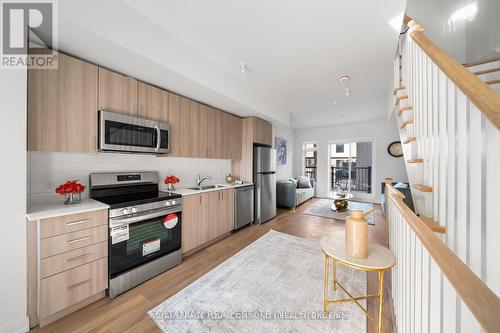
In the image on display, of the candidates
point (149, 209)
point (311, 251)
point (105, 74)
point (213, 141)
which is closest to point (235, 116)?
point (213, 141)

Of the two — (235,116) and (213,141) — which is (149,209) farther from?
(235,116)

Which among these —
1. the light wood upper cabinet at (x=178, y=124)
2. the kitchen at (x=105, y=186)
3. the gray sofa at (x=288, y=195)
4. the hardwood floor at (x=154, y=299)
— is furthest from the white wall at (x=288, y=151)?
the light wood upper cabinet at (x=178, y=124)

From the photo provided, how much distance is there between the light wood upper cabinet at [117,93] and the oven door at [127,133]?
0.11m

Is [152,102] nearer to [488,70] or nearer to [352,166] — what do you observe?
[488,70]

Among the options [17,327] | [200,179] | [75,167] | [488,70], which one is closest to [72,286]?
[17,327]

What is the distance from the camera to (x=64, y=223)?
1.58m

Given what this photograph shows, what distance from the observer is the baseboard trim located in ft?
4.48

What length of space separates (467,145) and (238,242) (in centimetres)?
298

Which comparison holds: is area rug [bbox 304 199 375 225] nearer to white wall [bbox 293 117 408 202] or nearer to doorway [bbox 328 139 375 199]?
doorway [bbox 328 139 375 199]

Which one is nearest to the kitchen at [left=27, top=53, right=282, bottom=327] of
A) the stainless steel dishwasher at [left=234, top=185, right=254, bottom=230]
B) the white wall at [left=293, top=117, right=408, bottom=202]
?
the stainless steel dishwasher at [left=234, top=185, right=254, bottom=230]

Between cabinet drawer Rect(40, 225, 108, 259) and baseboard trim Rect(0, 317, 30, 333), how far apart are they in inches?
18.9

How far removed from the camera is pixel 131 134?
223 cm

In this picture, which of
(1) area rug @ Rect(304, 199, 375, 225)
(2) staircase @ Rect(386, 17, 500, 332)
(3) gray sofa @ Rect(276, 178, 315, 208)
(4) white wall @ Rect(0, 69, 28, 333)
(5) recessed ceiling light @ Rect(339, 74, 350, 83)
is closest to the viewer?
(2) staircase @ Rect(386, 17, 500, 332)

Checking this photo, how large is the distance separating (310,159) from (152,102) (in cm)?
628
